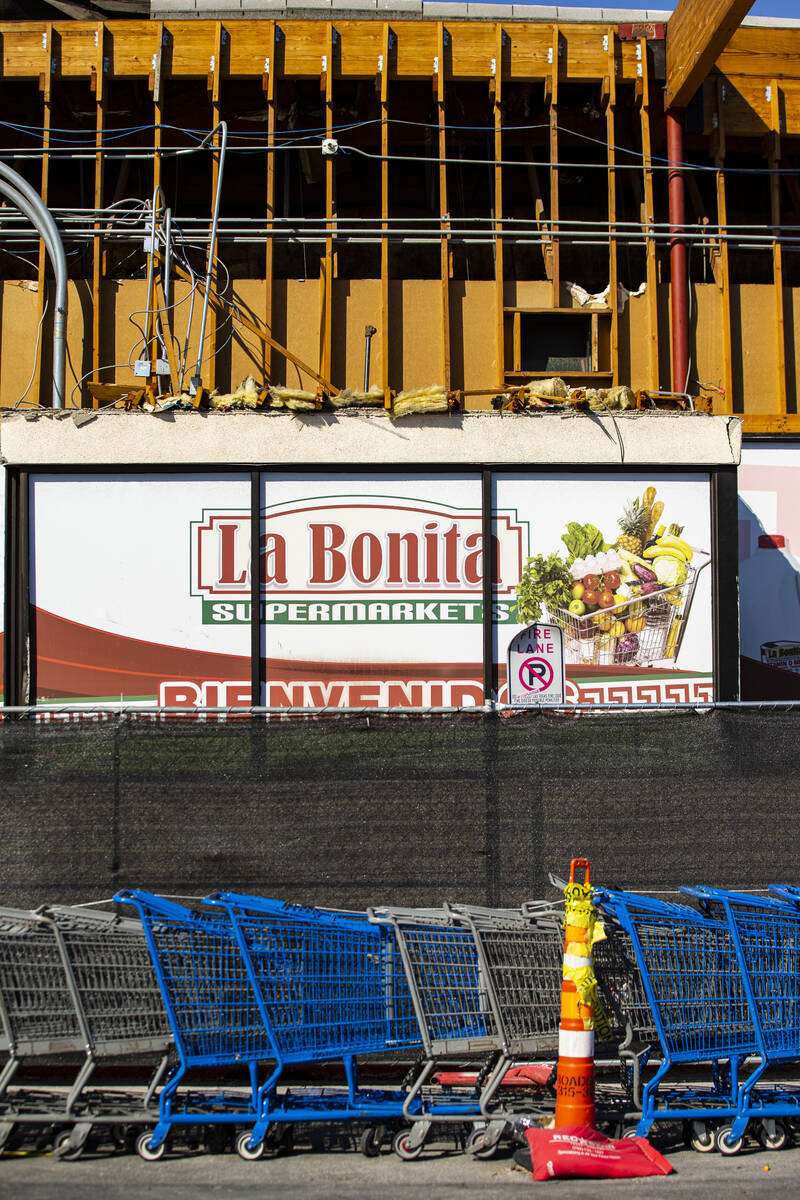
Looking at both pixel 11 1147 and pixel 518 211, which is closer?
pixel 11 1147

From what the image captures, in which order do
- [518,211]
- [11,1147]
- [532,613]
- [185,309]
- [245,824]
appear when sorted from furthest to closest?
[518,211] < [185,309] < [532,613] < [245,824] < [11,1147]

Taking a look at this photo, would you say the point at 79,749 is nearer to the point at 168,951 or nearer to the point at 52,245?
the point at 168,951

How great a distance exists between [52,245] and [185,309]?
219 centimetres

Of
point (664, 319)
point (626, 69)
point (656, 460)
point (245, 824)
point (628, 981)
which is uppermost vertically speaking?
point (626, 69)

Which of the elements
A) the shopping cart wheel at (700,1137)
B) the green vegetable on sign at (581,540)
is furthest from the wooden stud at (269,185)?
the shopping cart wheel at (700,1137)

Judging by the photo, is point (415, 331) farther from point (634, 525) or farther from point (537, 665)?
point (537, 665)

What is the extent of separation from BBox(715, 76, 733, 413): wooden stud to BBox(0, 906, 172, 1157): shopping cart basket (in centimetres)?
1227

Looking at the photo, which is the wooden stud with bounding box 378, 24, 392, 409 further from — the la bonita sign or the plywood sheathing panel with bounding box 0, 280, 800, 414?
the la bonita sign

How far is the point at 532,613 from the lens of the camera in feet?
32.1

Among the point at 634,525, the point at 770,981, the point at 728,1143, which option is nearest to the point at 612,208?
the point at 634,525

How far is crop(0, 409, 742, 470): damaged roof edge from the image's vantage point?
9586 millimetres

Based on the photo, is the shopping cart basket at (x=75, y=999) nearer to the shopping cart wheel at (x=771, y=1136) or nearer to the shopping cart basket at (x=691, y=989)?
the shopping cart basket at (x=691, y=989)

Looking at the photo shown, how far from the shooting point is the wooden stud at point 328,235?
1488 centimetres

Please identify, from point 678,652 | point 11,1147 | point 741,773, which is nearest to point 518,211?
point 678,652
